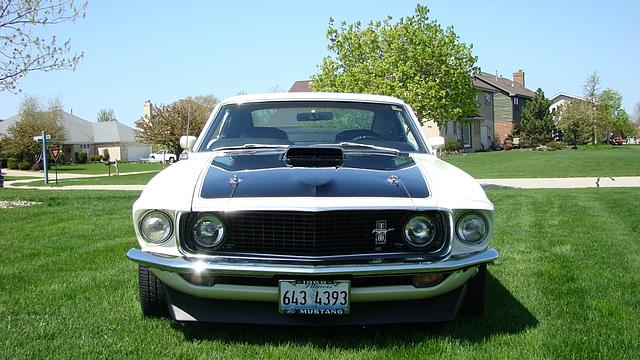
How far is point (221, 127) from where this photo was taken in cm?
476

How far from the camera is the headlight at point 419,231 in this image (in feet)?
10.5

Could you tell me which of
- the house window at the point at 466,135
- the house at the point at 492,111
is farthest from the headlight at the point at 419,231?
the house window at the point at 466,135

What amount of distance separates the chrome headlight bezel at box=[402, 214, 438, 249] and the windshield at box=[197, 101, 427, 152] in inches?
52.8

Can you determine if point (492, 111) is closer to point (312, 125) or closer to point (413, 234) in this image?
point (312, 125)

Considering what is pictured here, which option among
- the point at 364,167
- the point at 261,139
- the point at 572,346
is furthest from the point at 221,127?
the point at 572,346

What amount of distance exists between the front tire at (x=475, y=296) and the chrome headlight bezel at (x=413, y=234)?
0.64m

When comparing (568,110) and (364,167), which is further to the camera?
(568,110)

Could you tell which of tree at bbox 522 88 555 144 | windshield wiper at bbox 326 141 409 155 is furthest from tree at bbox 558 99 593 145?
windshield wiper at bbox 326 141 409 155

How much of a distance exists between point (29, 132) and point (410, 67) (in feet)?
143

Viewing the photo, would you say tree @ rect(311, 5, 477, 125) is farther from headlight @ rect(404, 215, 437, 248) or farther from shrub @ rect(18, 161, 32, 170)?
shrub @ rect(18, 161, 32, 170)

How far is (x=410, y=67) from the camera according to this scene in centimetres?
1606

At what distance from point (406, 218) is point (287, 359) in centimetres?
97

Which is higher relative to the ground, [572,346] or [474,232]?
[474,232]

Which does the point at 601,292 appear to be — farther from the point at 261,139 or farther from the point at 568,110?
the point at 568,110
